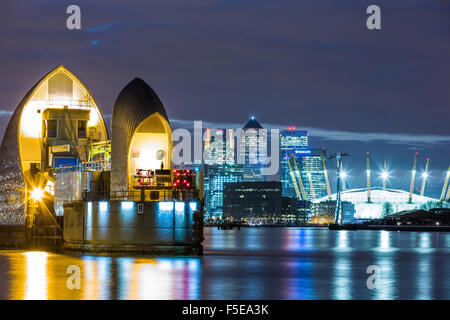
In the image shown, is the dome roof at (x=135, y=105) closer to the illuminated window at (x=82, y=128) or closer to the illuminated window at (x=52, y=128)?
the illuminated window at (x=52, y=128)

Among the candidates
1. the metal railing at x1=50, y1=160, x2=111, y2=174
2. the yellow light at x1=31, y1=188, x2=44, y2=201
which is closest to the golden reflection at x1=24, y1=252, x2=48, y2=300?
the metal railing at x1=50, y1=160, x2=111, y2=174

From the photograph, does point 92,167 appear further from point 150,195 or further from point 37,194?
point 150,195

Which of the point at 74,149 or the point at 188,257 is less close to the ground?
the point at 74,149

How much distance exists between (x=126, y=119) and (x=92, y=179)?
5724 mm

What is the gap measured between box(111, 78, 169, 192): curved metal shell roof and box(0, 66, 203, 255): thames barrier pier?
0.22 feet

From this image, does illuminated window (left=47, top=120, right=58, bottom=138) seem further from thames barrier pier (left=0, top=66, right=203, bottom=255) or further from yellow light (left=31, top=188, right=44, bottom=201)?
yellow light (left=31, top=188, right=44, bottom=201)

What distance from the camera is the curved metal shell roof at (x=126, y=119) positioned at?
2066 inches

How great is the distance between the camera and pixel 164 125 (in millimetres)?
53969

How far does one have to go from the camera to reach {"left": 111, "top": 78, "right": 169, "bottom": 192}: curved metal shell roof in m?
52.5

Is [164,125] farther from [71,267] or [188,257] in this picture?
[71,267]

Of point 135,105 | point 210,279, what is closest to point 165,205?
point 135,105

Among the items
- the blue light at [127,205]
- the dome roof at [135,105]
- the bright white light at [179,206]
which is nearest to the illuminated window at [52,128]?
the dome roof at [135,105]
